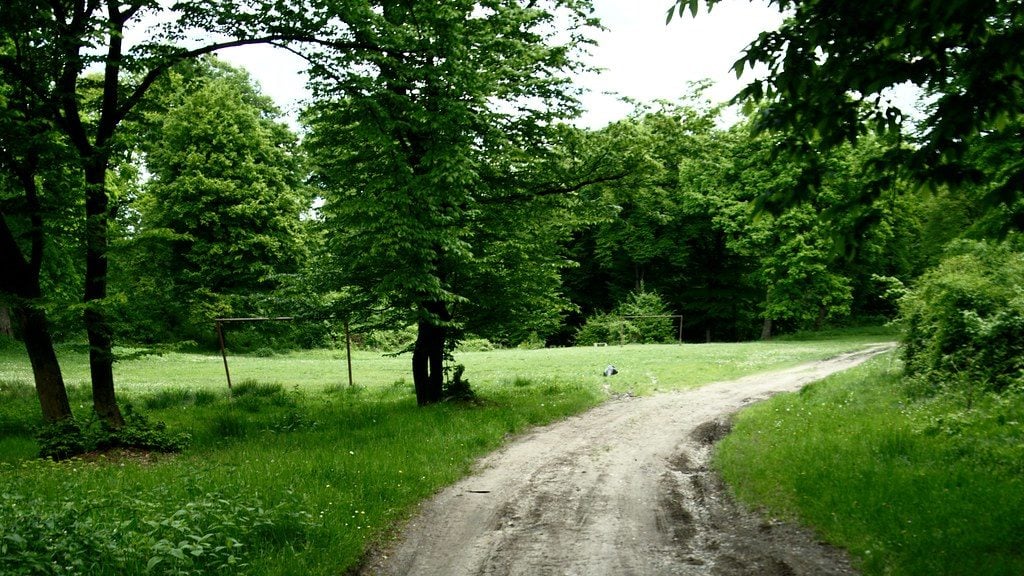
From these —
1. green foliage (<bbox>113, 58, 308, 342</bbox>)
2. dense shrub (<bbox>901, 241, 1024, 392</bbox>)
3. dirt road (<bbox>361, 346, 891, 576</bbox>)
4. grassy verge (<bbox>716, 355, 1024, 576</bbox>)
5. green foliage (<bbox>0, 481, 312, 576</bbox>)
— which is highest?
green foliage (<bbox>113, 58, 308, 342</bbox>)

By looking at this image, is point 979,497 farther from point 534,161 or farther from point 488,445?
point 534,161

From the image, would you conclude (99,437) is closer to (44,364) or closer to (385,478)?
(44,364)

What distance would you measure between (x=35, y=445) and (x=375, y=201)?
7.84 m

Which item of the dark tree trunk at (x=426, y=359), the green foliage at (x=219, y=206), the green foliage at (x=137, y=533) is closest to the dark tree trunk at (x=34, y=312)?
the green foliage at (x=137, y=533)

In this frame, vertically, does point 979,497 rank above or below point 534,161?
below

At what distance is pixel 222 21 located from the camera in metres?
11.8

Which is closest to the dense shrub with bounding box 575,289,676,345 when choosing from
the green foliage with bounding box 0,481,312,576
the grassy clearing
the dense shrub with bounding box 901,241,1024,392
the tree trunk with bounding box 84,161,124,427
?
the grassy clearing

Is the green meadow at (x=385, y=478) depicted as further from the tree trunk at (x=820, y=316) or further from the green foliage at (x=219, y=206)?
the tree trunk at (x=820, y=316)

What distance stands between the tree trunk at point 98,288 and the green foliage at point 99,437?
0.37 metres

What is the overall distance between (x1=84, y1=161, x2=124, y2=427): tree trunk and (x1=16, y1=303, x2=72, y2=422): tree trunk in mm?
602

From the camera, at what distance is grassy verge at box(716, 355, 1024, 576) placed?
5.79 metres

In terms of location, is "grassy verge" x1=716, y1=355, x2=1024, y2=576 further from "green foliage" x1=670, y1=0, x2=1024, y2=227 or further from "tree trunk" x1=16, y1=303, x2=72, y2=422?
"tree trunk" x1=16, y1=303, x2=72, y2=422

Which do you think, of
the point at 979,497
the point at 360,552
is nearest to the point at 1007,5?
the point at 979,497

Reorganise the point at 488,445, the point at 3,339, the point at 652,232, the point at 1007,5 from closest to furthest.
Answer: the point at 1007,5
the point at 488,445
the point at 3,339
the point at 652,232
